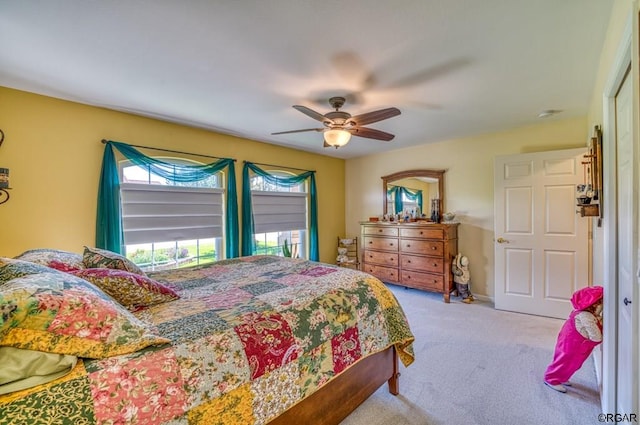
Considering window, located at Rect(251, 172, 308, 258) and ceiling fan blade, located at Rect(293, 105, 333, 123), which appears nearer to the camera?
ceiling fan blade, located at Rect(293, 105, 333, 123)

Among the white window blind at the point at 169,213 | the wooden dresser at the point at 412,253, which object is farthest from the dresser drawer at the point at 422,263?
the white window blind at the point at 169,213

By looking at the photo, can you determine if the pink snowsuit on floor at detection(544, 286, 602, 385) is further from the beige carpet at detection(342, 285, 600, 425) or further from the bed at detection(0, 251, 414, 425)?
the bed at detection(0, 251, 414, 425)

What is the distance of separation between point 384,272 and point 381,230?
708 mm

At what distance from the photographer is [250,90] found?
8.48ft

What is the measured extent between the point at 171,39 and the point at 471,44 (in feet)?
6.53

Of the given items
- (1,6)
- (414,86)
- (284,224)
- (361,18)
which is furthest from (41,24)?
(284,224)

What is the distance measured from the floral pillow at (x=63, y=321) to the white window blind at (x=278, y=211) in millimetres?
3264

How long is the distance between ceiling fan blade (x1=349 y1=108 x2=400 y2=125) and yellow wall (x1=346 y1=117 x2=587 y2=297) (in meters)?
2.54

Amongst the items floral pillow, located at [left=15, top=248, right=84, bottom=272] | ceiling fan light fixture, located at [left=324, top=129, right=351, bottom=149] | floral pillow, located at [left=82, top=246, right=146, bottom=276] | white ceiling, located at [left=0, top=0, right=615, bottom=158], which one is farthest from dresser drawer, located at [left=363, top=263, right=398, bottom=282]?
floral pillow, located at [left=15, top=248, right=84, bottom=272]

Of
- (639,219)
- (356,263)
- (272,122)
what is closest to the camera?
(639,219)

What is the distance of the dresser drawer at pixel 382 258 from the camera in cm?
462

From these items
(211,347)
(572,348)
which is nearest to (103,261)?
(211,347)

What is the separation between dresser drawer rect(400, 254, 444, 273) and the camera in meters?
4.13

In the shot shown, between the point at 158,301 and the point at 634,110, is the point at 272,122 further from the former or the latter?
the point at 634,110
